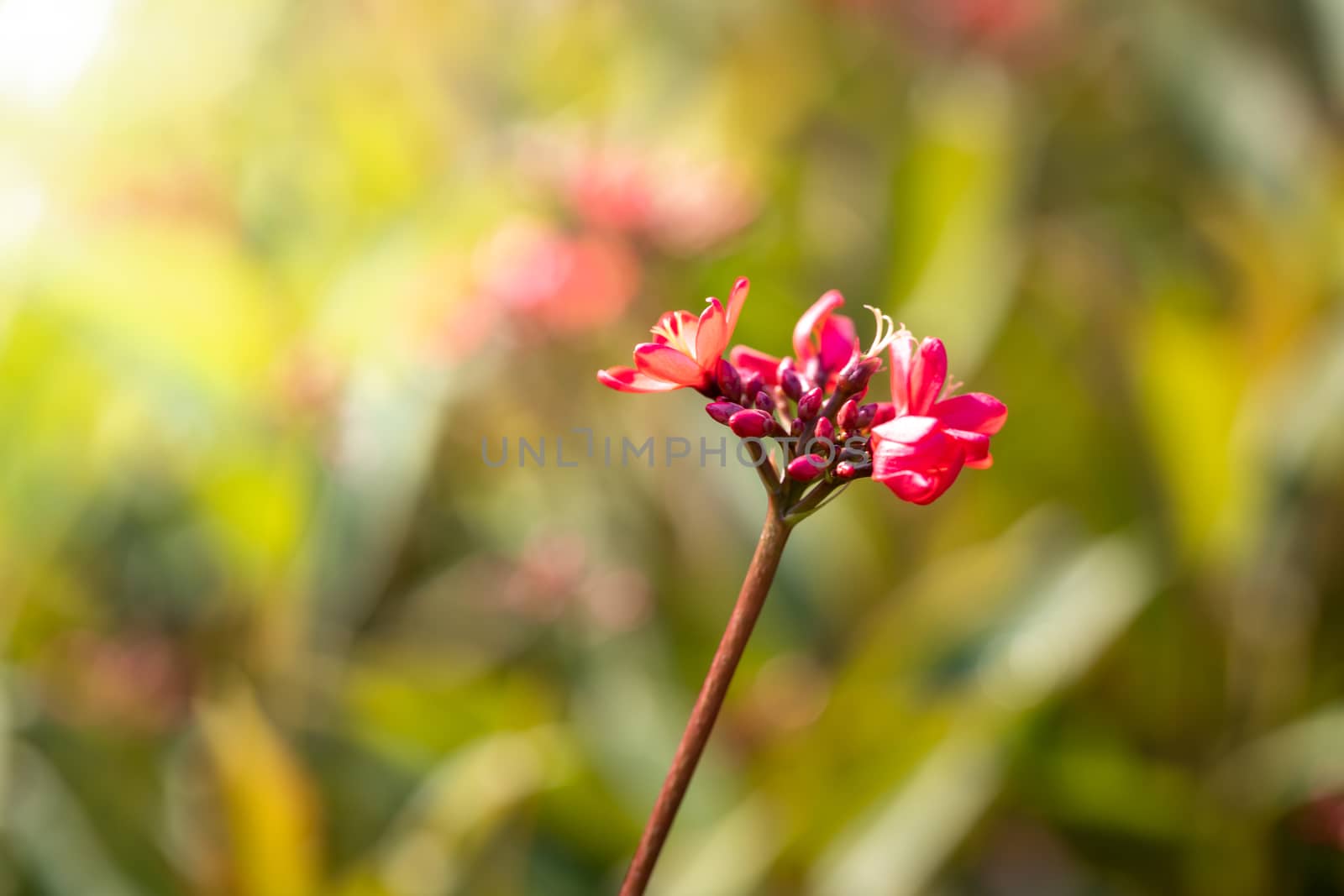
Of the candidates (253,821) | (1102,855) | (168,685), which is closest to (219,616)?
(168,685)

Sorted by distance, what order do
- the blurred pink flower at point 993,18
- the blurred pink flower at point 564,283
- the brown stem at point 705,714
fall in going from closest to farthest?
the brown stem at point 705,714 < the blurred pink flower at point 564,283 < the blurred pink flower at point 993,18

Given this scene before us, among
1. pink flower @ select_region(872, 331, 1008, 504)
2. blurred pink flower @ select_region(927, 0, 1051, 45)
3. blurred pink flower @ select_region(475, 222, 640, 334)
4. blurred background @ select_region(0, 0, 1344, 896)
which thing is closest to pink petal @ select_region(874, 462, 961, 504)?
pink flower @ select_region(872, 331, 1008, 504)

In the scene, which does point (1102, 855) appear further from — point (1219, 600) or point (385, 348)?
point (385, 348)

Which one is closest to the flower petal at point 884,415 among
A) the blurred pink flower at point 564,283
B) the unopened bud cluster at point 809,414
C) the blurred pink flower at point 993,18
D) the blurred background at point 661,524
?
the unopened bud cluster at point 809,414

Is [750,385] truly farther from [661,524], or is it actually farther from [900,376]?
[661,524]

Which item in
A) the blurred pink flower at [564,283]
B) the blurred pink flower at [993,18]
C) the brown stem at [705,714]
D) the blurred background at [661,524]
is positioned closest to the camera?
the brown stem at [705,714]

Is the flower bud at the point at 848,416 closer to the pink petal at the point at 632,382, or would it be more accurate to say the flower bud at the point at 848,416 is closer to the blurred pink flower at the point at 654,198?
the pink petal at the point at 632,382

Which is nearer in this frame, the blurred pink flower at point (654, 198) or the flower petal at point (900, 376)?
the flower petal at point (900, 376)

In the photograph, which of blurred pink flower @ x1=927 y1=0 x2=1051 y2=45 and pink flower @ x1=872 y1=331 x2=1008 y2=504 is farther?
blurred pink flower @ x1=927 y1=0 x2=1051 y2=45

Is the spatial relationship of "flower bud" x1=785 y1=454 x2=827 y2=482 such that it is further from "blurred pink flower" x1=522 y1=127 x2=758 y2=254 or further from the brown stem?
"blurred pink flower" x1=522 y1=127 x2=758 y2=254
